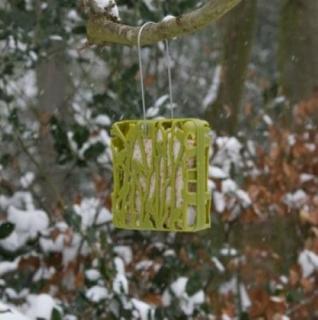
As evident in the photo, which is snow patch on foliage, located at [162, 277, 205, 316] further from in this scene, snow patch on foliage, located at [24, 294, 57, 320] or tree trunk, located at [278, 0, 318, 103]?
tree trunk, located at [278, 0, 318, 103]

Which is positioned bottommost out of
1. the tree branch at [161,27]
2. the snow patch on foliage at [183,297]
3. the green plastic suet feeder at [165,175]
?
the snow patch on foliage at [183,297]

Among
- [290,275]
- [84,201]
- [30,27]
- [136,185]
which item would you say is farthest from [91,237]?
[136,185]

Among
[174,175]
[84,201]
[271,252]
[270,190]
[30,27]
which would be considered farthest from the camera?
[271,252]

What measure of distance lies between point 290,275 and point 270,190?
1.29ft

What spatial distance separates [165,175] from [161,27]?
0.28 metres

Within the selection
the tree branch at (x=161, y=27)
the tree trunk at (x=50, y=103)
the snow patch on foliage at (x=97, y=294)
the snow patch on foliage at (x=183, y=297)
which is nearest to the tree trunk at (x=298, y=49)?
the tree trunk at (x=50, y=103)

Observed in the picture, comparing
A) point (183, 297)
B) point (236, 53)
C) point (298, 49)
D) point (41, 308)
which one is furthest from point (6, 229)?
point (298, 49)

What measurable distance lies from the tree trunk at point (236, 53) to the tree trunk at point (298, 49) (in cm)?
18

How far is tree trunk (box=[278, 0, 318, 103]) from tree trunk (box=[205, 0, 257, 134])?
184mm

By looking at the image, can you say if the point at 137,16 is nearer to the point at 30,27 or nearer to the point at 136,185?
the point at 30,27

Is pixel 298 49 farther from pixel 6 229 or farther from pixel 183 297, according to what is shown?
pixel 6 229

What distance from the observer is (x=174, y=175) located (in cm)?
175

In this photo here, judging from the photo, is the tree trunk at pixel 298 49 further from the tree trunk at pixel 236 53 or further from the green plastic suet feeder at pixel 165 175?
the green plastic suet feeder at pixel 165 175

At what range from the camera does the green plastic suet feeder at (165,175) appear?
174 centimetres
